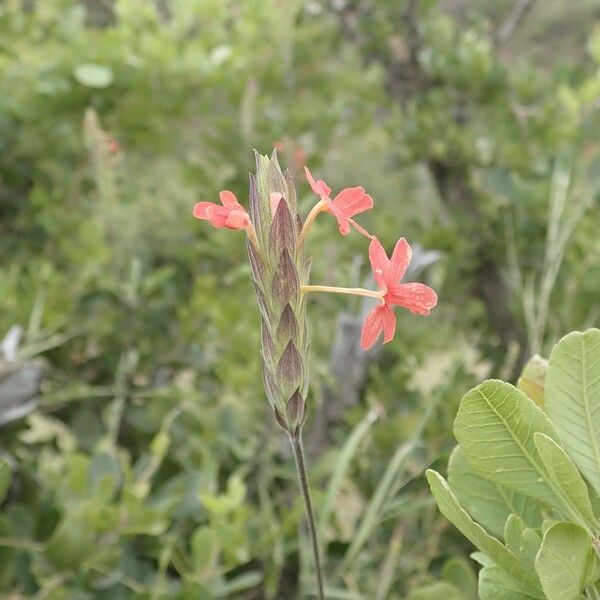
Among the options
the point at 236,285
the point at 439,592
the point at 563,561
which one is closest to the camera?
the point at 563,561

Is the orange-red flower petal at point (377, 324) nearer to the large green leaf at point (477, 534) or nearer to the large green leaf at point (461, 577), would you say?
the large green leaf at point (477, 534)

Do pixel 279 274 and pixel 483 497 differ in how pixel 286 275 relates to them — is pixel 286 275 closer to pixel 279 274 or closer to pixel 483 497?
pixel 279 274

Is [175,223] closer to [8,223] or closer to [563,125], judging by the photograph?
[8,223]

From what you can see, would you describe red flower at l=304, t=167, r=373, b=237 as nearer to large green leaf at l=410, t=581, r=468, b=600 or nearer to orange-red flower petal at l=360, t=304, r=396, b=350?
orange-red flower petal at l=360, t=304, r=396, b=350

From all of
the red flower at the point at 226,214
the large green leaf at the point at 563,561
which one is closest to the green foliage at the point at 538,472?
the large green leaf at the point at 563,561

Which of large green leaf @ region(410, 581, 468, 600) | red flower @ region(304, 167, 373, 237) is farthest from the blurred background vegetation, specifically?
red flower @ region(304, 167, 373, 237)

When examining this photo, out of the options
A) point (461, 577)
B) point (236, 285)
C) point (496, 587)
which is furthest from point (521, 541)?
point (236, 285)
